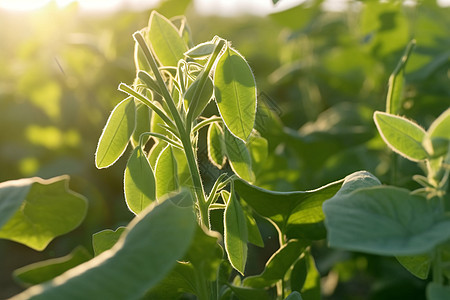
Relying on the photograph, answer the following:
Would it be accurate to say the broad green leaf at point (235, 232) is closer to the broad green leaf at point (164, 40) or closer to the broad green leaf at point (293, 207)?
the broad green leaf at point (293, 207)

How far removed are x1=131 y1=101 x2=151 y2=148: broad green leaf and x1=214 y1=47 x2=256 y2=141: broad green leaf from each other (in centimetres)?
17

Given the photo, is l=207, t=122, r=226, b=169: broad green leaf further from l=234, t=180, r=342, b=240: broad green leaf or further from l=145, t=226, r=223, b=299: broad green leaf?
l=145, t=226, r=223, b=299: broad green leaf

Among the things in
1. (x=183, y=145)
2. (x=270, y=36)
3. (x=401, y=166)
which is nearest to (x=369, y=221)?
(x=183, y=145)

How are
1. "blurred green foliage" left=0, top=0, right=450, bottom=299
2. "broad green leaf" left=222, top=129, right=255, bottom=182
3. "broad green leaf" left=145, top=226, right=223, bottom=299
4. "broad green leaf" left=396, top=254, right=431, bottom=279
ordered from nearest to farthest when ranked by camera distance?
1. "broad green leaf" left=145, top=226, right=223, bottom=299
2. "broad green leaf" left=396, top=254, right=431, bottom=279
3. "broad green leaf" left=222, top=129, right=255, bottom=182
4. "blurred green foliage" left=0, top=0, right=450, bottom=299

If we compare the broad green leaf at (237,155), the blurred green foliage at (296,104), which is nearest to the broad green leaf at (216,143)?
the broad green leaf at (237,155)

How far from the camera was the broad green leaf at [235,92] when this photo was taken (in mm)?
744

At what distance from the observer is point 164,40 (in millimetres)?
858

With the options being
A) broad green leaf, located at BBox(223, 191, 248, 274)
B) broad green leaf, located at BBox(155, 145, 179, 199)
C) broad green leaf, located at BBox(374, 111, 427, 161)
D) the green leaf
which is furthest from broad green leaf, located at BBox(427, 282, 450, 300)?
broad green leaf, located at BBox(155, 145, 179, 199)

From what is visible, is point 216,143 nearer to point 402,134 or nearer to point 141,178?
point 141,178

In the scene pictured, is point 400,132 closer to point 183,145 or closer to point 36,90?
point 183,145

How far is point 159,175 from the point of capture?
84cm

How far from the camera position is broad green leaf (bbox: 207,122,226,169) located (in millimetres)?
905

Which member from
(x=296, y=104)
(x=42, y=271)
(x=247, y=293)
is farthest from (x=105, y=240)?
(x=296, y=104)

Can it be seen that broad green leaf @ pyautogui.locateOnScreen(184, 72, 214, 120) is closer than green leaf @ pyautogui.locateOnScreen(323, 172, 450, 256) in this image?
No
